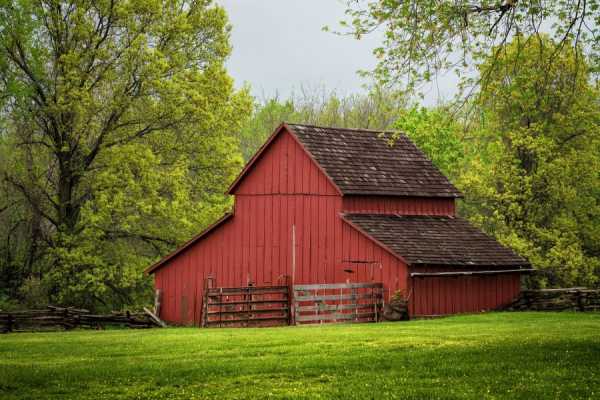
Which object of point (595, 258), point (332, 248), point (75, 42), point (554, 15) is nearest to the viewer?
point (554, 15)

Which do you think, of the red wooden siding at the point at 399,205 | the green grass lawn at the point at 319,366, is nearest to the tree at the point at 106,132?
the red wooden siding at the point at 399,205

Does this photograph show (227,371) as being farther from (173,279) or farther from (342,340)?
(173,279)

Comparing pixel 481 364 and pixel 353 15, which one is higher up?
pixel 353 15

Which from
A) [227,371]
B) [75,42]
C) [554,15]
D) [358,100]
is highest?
[358,100]

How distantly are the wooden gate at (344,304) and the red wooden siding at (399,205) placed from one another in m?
3.57

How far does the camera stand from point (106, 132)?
135ft

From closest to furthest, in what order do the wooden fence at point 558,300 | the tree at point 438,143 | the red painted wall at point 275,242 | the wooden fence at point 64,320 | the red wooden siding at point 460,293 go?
the wooden fence at point 64,320, the red wooden siding at point 460,293, the red painted wall at point 275,242, the wooden fence at point 558,300, the tree at point 438,143

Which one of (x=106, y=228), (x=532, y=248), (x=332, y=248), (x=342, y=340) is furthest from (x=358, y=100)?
(x=342, y=340)

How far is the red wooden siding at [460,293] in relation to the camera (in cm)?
3241

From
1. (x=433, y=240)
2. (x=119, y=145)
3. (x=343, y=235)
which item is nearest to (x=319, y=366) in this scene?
(x=343, y=235)

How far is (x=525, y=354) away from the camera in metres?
17.6

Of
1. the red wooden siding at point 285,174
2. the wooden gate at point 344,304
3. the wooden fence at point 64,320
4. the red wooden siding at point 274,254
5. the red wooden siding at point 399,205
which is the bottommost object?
the wooden fence at point 64,320

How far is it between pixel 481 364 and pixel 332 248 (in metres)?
18.1

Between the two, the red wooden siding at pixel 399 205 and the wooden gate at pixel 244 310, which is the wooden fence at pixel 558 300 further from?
the wooden gate at pixel 244 310
